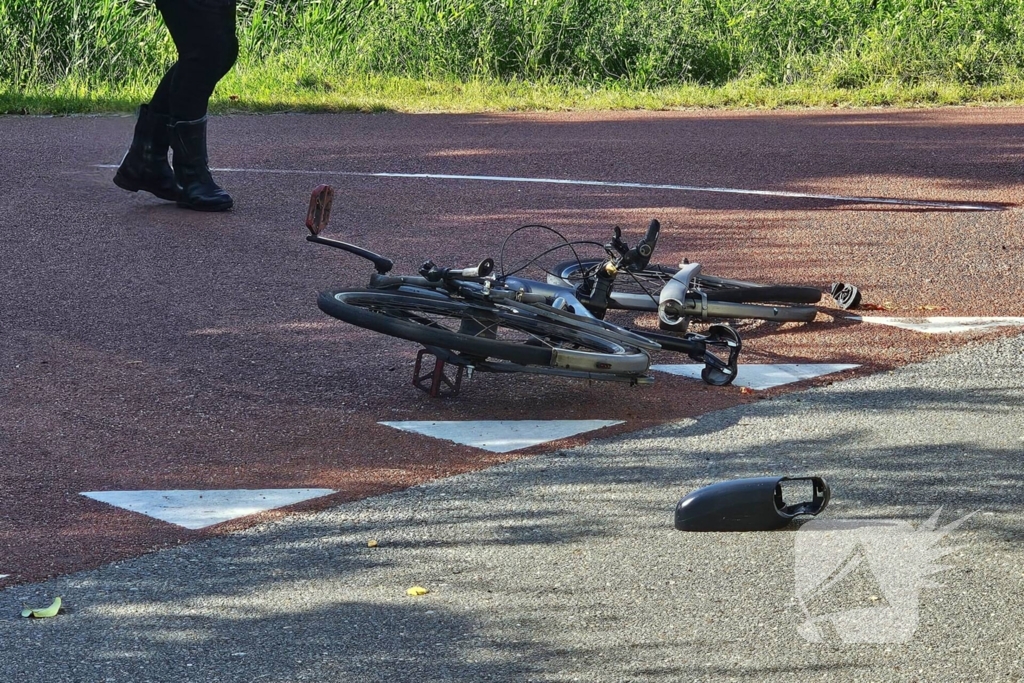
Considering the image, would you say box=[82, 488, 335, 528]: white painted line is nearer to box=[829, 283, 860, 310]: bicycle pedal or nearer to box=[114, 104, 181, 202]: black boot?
box=[829, 283, 860, 310]: bicycle pedal

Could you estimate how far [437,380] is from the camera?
5332mm

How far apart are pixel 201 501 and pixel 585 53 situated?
12.4 m

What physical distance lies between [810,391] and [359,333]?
6.46 ft

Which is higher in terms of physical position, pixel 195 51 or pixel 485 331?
pixel 195 51

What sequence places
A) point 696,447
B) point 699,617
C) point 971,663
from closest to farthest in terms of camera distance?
point 971,663
point 699,617
point 696,447

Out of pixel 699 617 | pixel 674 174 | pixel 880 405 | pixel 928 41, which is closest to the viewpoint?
pixel 699 617

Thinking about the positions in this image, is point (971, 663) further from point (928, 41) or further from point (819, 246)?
point (928, 41)

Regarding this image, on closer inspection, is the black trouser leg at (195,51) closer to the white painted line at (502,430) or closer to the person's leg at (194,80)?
the person's leg at (194,80)

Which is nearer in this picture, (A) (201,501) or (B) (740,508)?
(B) (740,508)

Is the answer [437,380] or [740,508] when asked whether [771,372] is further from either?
[740,508]

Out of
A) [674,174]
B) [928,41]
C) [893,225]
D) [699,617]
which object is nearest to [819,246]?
[893,225]

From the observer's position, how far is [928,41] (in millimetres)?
15844

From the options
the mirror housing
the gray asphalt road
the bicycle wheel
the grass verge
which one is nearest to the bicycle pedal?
the bicycle wheel

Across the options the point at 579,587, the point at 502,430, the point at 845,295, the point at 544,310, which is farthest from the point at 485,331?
the point at 845,295
